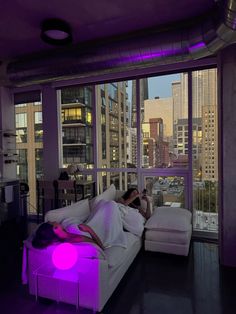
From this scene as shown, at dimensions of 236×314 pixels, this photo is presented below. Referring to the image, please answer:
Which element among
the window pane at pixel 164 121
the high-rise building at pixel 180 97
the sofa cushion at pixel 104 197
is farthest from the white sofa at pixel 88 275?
the high-rise building at pixel 180 97

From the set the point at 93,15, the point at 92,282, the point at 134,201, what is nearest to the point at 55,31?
the point at 93,15

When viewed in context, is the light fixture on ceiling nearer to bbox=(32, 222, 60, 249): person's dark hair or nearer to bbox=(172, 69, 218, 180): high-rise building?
bbox=(172, 69, 218, 180): high-rise building

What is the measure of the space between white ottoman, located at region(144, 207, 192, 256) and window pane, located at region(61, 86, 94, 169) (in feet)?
6.57

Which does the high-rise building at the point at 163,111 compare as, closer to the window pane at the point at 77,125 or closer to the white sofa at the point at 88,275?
the window pane at the point at 77,125

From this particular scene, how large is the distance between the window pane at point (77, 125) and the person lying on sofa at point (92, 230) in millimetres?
1966

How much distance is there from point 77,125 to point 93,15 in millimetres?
2467

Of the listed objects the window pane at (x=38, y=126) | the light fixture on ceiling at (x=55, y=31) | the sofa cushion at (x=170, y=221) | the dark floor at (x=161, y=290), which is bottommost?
the dark floor at (x=161, y=290)

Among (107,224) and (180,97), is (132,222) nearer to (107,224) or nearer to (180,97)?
(107,224)

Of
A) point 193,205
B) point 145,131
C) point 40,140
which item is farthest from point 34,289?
point 40,140

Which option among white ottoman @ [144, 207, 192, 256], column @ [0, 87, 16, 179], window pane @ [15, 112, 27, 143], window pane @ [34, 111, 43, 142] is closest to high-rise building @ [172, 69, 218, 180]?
white ottoman @ [144, 207, 192, 256]

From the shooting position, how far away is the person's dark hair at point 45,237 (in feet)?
6.98

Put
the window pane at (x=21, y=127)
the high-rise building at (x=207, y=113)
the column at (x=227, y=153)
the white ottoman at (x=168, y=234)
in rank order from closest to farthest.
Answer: the column at (x=227, y=153) → the white ottoman at (x=168, y=234) → the high-rise building at (x=207, y=113) → the window pane at (x=21, y=127)

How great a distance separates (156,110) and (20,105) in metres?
3.24

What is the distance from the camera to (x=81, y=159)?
483 centimetres
